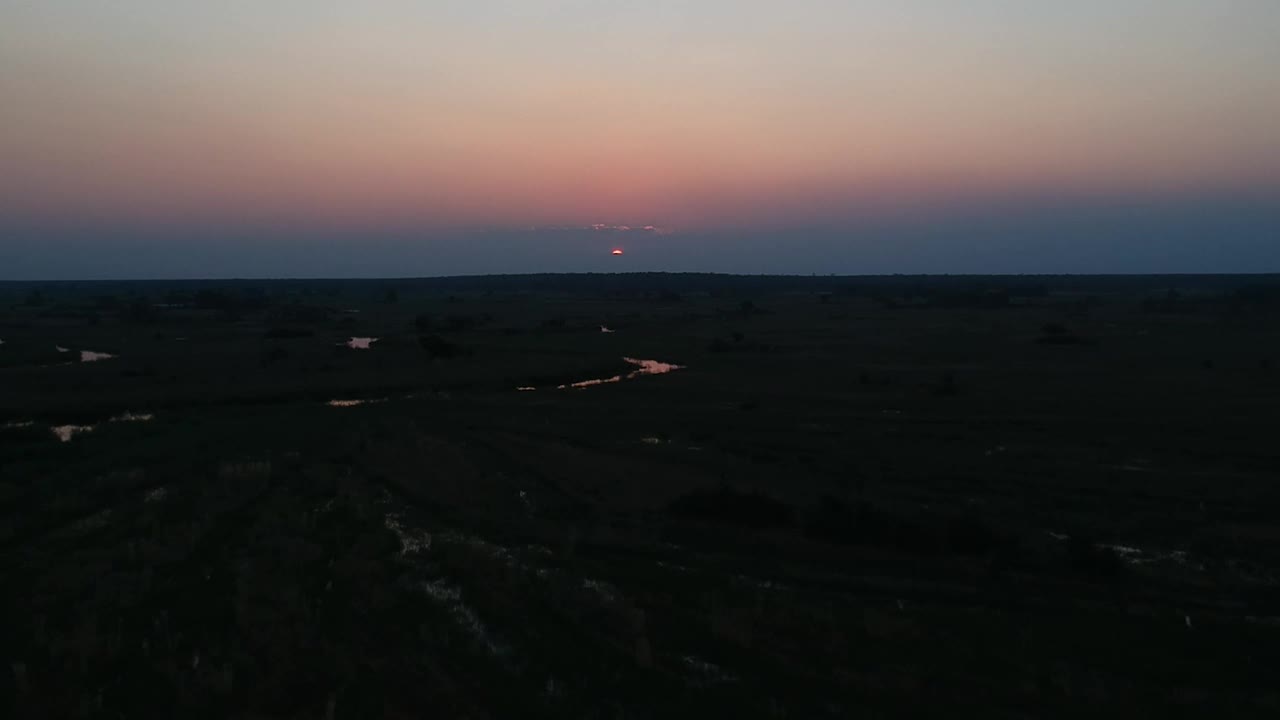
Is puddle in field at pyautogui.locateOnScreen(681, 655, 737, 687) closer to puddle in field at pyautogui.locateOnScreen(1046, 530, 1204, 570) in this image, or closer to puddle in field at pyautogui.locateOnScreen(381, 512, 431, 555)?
puddle in field at pyautogui.locateOnScreen(381, 512, 431, 555)

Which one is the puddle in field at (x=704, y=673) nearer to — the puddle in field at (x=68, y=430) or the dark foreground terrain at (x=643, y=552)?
the dark foreground terrain at (x=643, y=552)

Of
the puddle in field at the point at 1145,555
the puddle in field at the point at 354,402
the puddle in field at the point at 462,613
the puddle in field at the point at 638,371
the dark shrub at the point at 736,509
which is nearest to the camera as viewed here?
the puddle in field at the point at 462,613

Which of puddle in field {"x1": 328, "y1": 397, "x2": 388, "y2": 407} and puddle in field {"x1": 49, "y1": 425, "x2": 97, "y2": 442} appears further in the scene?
puddle in field {"x1": 328, "y1": 397, "x2": 388, "y2": 407}

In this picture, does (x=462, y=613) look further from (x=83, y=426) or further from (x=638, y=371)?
(x=638, y=371)

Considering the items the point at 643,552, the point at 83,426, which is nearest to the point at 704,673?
the point at 643,552

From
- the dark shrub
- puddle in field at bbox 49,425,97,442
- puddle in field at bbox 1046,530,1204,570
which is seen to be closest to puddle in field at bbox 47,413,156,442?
puddle in field at bbox 49,425,97,442

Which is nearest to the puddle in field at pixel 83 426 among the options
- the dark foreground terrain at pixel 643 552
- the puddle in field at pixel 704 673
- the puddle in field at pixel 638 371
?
the dark foreground terrain at pixel 643 552
